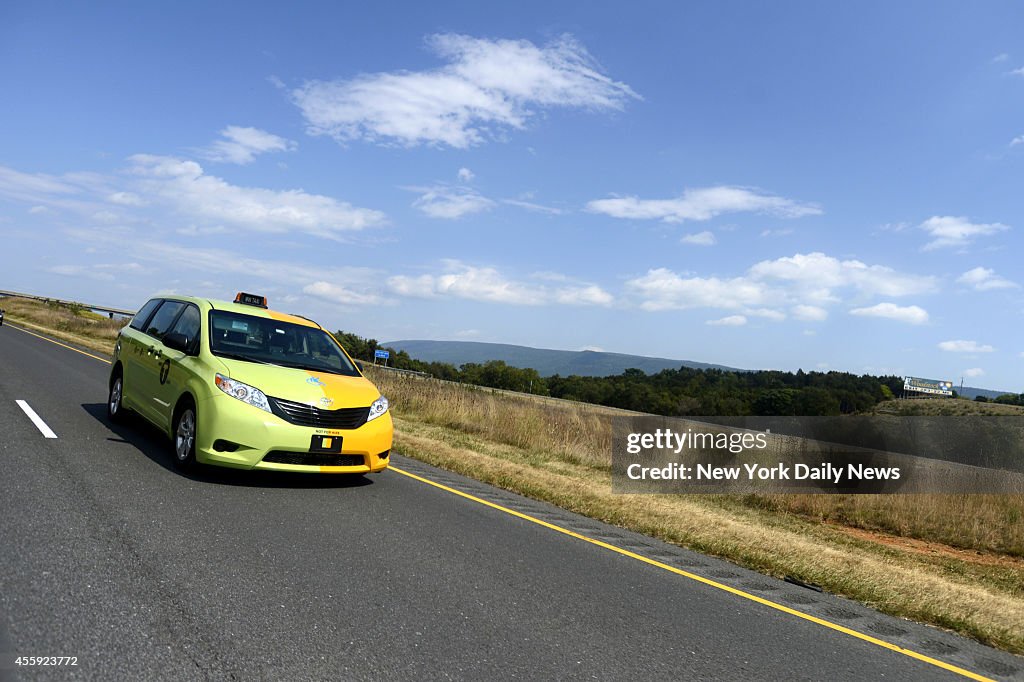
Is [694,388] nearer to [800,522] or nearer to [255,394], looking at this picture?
[800,522]

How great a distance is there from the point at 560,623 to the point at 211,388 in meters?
4.61

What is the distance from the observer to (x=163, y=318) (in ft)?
32.4

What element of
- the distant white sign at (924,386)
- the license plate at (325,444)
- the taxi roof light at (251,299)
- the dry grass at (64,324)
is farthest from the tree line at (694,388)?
the license plate at (325,444)

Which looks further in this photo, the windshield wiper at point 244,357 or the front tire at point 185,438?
the windshield wiper at point 244,357

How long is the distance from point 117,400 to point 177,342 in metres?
2.89

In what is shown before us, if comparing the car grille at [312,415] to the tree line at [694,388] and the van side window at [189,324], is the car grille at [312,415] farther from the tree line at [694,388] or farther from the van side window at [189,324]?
the tree line at [694,388]

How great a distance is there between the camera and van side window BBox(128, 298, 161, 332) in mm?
10391

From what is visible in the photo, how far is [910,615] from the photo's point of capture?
615 centimetres

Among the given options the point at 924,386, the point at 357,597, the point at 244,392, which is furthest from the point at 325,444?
the point at 924,386

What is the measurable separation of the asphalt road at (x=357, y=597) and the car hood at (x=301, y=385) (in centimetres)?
98

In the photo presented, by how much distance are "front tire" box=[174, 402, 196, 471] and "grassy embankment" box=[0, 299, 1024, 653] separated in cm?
429

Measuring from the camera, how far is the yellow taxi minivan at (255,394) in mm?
7320

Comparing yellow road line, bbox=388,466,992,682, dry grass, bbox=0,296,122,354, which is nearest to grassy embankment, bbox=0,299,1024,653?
yellow road line, bbox=388,466,992,682

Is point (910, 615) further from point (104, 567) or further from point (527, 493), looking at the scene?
point (104, 567)
